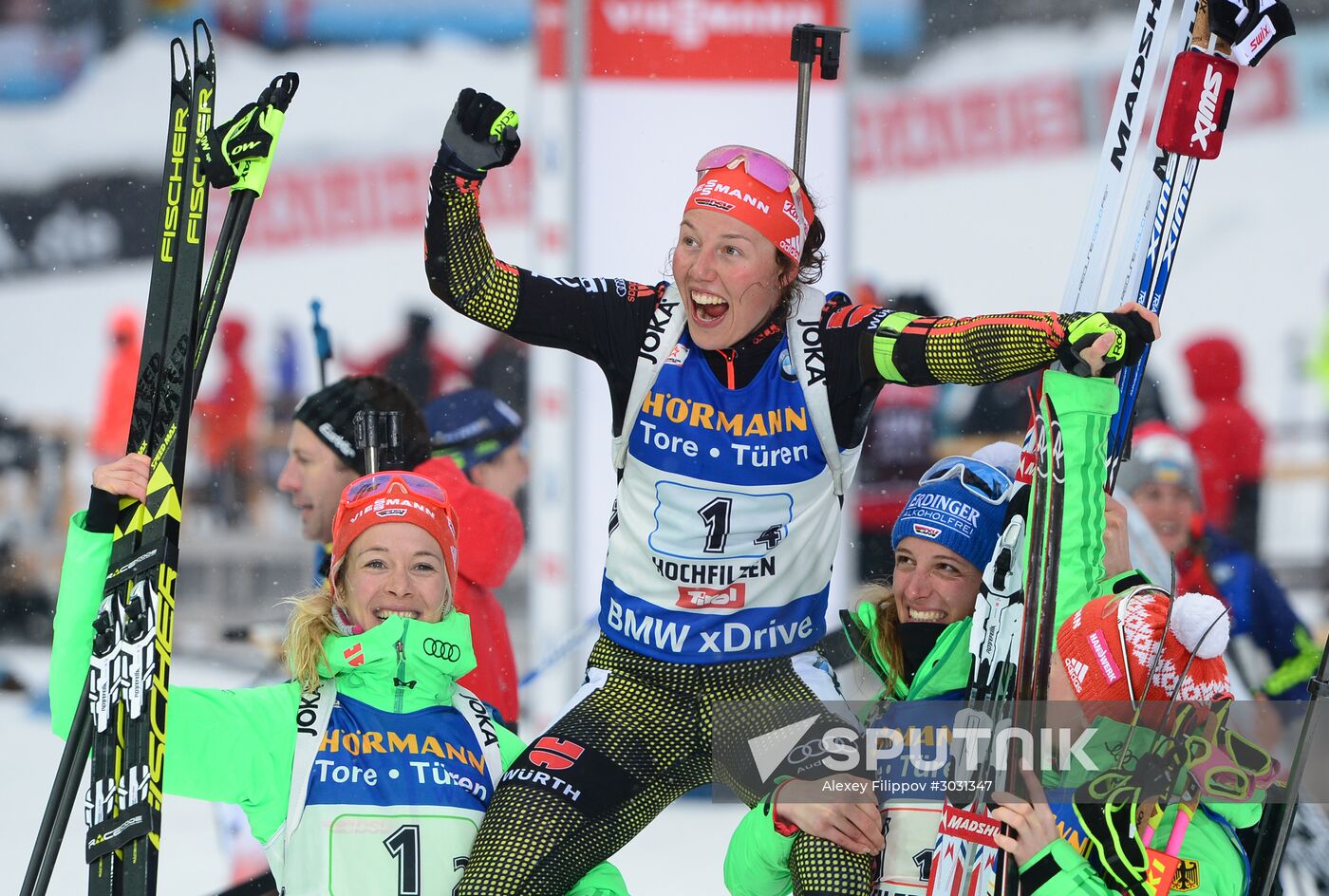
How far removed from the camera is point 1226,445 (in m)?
7.58

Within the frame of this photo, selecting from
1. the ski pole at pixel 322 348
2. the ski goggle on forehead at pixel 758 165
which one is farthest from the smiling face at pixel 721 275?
the ski pole at pixel 322 348

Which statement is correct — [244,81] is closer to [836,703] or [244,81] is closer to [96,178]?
[96,178]

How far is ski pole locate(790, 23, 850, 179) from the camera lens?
3465mm

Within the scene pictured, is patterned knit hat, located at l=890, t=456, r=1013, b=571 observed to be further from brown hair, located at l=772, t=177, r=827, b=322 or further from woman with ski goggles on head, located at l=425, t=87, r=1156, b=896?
brown hair, located at l=772, t=177, r=827, b=322

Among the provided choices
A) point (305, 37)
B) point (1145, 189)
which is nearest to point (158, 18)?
point (305, 37)

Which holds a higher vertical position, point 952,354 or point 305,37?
point 305,37

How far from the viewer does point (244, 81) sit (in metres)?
8.89

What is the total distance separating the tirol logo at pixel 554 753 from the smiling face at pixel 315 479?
1241 mm

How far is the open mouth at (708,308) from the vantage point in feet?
10.0

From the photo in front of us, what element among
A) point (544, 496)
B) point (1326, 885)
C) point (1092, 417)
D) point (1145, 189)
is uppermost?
point (1145, 189)

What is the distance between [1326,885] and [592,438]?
2805 millimetres

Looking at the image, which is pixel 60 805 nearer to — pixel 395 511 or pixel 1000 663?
pixel 395 511

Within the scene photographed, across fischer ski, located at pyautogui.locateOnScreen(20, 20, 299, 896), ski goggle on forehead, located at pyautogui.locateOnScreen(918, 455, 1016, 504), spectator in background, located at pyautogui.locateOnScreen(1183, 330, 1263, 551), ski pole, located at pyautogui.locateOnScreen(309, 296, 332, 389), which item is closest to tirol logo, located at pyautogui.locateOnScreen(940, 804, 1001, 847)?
ski goggle on forehead, located at pyautogui.locateOnScreen(918, 455, 1016, 504)

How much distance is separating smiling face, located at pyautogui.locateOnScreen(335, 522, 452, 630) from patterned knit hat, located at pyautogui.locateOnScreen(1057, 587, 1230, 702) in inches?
44.2
